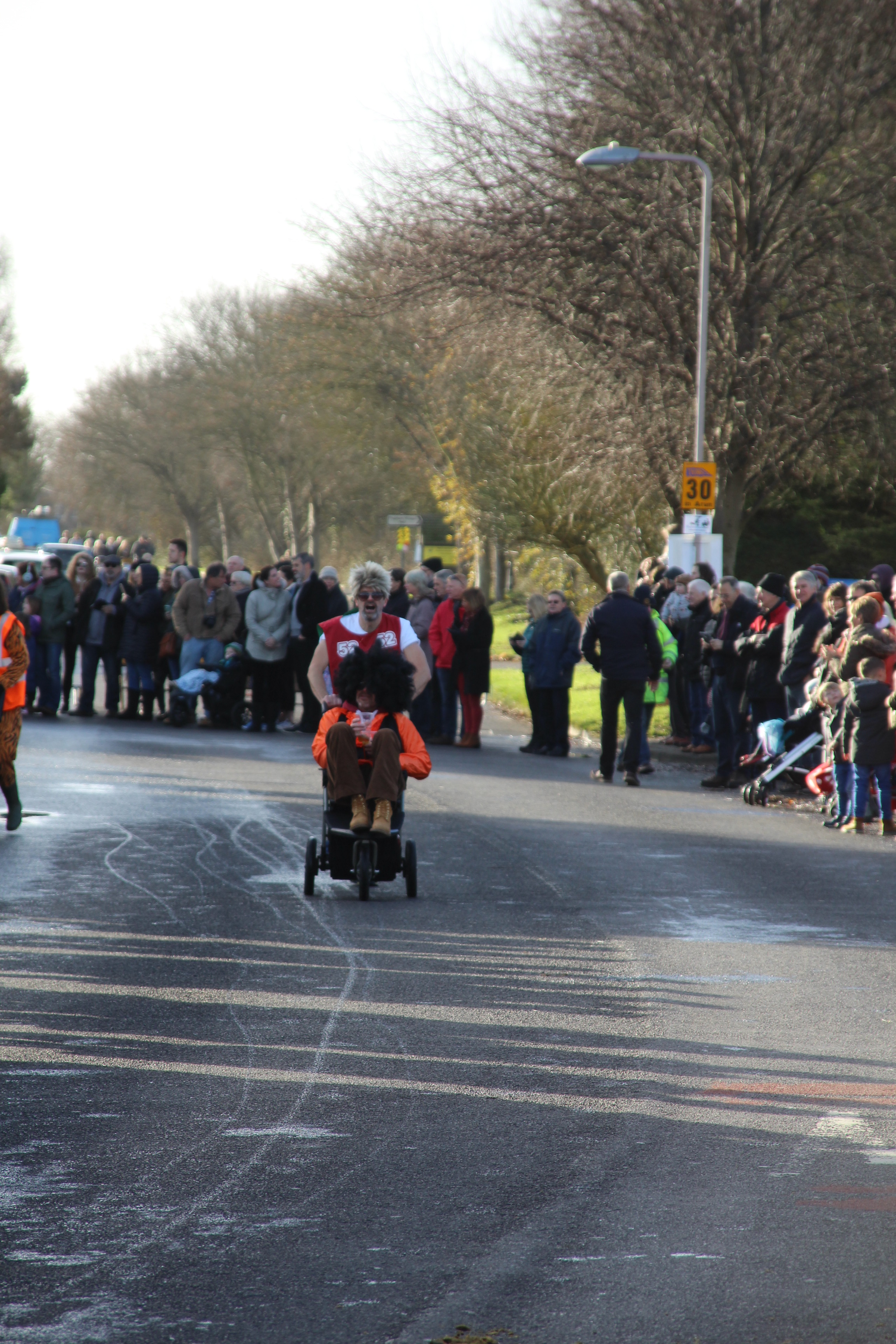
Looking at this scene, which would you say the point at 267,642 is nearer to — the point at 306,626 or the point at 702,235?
the point at 306,626

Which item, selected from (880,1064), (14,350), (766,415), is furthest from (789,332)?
(14,350)

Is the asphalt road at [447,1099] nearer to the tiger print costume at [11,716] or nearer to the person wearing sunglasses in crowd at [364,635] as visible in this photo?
the tiger print costume at [11,716]

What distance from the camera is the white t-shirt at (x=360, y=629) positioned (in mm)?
9805

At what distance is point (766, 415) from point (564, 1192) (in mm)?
20079

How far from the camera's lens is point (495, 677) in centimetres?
3050

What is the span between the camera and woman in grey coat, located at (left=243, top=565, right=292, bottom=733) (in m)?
19.3

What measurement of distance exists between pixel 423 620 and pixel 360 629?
983cm

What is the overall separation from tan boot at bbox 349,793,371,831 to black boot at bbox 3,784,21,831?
326 cm

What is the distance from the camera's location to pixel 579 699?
25.5 m

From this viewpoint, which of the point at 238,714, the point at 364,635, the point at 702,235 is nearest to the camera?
the point at 364,635

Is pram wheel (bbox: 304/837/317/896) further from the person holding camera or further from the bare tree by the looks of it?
the bare tree

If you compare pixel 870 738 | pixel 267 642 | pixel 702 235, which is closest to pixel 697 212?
pixel 702 235

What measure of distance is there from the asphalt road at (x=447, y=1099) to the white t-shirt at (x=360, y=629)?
1521 mm

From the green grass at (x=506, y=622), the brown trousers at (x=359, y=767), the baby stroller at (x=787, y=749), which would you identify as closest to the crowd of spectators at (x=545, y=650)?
the baby stroller at (x=787, y=749)
